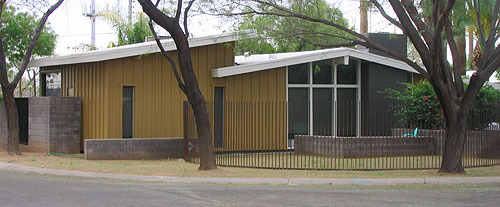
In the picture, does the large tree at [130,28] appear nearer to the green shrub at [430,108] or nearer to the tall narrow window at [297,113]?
the tall narrow window at [297,113]

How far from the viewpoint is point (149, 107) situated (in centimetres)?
1889

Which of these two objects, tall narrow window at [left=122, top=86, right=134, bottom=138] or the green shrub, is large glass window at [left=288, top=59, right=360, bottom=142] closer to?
the green shrub

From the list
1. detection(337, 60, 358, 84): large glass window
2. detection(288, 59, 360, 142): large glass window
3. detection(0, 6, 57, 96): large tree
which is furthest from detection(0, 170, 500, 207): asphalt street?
detection(0, 6, 57, 96): large tree

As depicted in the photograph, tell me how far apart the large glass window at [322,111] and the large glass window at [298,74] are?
1.93ft

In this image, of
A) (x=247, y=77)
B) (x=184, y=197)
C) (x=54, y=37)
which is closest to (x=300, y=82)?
(x=247, y=77)

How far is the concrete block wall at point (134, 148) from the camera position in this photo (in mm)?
17469

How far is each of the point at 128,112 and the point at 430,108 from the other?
10014 millimetres

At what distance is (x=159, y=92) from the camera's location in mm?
19125

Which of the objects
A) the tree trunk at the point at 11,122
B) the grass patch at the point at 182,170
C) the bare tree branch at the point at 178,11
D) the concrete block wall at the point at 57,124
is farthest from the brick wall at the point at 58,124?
the bare tree branch at the point at 178,11

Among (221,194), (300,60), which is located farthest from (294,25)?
(221,194)

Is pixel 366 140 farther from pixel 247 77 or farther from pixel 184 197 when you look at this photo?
pixel 184 197

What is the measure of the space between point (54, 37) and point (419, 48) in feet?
62.5

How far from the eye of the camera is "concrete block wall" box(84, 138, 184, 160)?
17.5 metres

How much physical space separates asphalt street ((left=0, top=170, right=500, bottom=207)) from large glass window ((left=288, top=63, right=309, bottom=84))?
28.4 feet
